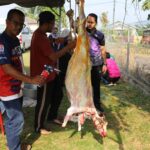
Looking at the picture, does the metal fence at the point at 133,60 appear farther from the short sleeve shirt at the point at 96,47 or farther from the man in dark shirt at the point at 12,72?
the man in dark shirt at the point at 12,72

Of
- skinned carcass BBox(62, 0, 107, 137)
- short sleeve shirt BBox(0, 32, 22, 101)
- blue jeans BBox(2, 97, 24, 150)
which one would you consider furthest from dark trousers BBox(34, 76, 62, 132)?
skinned carcass BBox(62, 0, 107, 137)

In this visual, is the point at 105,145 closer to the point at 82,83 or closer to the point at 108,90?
the point at 82,83

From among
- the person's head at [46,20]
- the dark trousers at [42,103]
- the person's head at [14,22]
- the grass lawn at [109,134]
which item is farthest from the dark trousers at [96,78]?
the person's head at [14,22]

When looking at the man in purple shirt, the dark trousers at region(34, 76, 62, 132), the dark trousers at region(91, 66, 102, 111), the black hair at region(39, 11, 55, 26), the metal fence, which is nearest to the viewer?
the black hair at region(39, 11, 55, 26)

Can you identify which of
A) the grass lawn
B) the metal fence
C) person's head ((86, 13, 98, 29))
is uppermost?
person's head ((86, 13, 98, 29))

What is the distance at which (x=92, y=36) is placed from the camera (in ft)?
21.8

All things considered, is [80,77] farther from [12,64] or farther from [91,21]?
A: [91,21]

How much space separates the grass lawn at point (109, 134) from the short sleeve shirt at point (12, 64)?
1264 millimetres

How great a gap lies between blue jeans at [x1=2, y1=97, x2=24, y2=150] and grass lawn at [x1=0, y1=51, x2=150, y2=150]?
73cm

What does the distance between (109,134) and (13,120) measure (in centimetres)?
185

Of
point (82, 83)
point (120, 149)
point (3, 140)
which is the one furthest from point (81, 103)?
point (3, 140)

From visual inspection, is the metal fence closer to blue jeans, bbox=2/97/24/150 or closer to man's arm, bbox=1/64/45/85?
blue jeans, bbox=2/97/24/150

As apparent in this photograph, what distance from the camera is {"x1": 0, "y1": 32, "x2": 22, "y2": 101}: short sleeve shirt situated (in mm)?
4457

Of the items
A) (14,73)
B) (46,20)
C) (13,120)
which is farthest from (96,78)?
(14,73)
